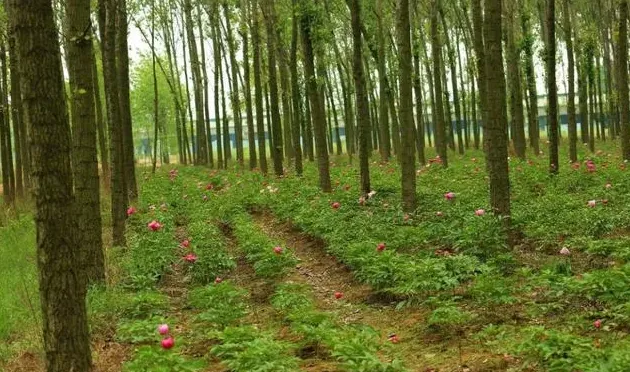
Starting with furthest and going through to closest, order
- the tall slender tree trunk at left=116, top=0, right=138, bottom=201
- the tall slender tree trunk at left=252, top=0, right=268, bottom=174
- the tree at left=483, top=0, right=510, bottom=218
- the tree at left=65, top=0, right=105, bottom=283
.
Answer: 1. the tall slender tree trunk at left=252, top=0, right=268, bottom=174
2. the tall slender tree trunk at left=116, top=0, right=138, bottom=201
3. the tree at left=483, top=0, right=510, bottom=218
4. the tree at left=65, top=0, right=105, bottom=283

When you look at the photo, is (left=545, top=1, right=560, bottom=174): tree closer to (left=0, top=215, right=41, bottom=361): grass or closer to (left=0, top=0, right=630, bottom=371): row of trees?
(left=0, top=0, right=630, bottom=371): row of trees

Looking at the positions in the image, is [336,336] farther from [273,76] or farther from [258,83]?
[258,83]

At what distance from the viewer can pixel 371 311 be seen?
6.67 metres

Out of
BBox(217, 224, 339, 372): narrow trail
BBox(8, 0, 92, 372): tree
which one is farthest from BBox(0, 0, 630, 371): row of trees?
BBox(217, 224, 339, 372): narrow trail

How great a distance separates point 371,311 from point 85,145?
13.5 feet

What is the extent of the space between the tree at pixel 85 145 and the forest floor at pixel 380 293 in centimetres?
52

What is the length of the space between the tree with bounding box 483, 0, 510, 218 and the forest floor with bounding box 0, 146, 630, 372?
0.61 m

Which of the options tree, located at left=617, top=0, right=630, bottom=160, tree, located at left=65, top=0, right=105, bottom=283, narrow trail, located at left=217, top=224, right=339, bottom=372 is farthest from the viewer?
tree, located at left=617, top=0, right=630, bottom=160

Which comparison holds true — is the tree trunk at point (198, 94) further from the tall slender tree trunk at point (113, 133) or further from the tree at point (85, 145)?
the tree at point (85, 145)

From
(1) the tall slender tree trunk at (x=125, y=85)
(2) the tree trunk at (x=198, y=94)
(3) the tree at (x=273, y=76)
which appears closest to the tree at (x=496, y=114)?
(1) the tall slender tree trunk at (x=125, y=85)

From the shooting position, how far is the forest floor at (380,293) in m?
4.66

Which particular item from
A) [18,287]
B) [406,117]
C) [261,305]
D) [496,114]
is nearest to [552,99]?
[406,117]

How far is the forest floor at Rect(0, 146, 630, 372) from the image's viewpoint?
466 cm

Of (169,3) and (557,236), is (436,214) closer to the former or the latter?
(557,236)
